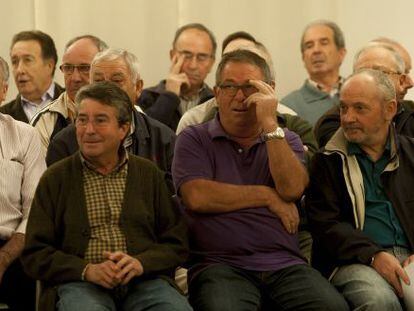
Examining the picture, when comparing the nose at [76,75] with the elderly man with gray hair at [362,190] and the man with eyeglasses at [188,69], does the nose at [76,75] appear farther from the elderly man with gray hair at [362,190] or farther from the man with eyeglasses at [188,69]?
the elderly man with gray hair at [362,190]

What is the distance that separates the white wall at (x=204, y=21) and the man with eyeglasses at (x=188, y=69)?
24cm

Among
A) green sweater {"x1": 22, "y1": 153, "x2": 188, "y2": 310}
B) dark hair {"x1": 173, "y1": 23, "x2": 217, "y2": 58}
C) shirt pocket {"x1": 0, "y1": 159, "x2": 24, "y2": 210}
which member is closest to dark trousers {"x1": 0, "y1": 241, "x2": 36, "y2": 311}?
shirt pocket {"x1": 0, "y1": 159, "x2": 24, "y2": 210}

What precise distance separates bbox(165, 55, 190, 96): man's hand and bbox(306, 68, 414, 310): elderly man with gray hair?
1.40 meters

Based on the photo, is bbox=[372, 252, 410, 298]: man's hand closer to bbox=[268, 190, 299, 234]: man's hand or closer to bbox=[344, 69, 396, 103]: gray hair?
bbox=[268, 190, 299, 234]: man's hand

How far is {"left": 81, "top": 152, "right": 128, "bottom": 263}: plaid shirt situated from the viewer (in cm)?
A: 299

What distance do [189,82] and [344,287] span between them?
6.30ft

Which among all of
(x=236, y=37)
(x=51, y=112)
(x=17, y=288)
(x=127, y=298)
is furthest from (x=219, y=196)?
(x=236, y=37)

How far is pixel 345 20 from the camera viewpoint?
5477mm

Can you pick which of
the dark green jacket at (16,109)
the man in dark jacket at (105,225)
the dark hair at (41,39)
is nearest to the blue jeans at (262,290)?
the man in dark jacket at (105,225)

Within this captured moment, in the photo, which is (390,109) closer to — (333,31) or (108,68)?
(108,68)

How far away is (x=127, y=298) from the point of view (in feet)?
9.75

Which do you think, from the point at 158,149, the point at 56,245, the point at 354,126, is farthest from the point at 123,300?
the point at 354,126

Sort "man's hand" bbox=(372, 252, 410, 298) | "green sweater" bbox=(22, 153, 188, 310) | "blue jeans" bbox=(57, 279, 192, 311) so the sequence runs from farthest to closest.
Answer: "man's hand" bbox=(372, 252, 410, 298), "green sweater" bbox=(22, 153, 188, 310), "blue jeans" bbox=(57, 279, 192, 311)

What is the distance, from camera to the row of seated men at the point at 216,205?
9.76 ft
